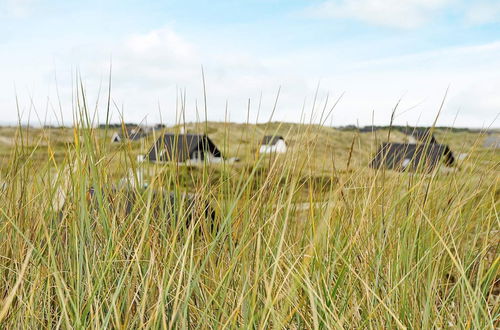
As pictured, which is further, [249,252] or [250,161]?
[250,161]

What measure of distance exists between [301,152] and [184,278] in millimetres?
663

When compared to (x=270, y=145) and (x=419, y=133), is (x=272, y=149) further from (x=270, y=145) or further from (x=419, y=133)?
(x=419, y=133)

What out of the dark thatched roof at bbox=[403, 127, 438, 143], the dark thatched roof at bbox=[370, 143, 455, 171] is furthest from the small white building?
the dark thatched roof at bbox=[403, 127, 438, 143]

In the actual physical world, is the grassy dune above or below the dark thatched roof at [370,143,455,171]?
below

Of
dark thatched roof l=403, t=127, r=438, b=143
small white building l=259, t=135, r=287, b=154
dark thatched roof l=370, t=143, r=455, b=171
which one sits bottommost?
dark thatched roof l=370, t=143, r=455, b=171

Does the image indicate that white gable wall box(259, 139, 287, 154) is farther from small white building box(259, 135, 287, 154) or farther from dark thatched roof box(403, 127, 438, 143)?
dark thatched roof box(403, 127, 438, 143)

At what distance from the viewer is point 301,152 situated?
1901 millimetres

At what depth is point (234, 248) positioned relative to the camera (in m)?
1.91

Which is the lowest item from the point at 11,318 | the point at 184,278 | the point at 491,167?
the point at 11,318

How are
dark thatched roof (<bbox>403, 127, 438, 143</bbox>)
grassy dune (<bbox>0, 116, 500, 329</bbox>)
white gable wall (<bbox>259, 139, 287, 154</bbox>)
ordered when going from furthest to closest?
dark thatched roof (<bbox>403, 127, 438, 143</bbox>), white gable wall (<bbox>259, 139, 287, 154</bbox>), grassy dune (<bbox>0, 116, 500, 329</bbox>)

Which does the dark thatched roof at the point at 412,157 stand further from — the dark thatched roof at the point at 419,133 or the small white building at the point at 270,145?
the small white building at the point at 270,145

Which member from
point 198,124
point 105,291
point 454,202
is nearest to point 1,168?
point 198,124

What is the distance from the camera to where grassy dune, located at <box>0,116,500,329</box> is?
Result: 1.43 metres

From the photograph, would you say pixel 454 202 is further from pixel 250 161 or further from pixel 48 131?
pixel 48 131
